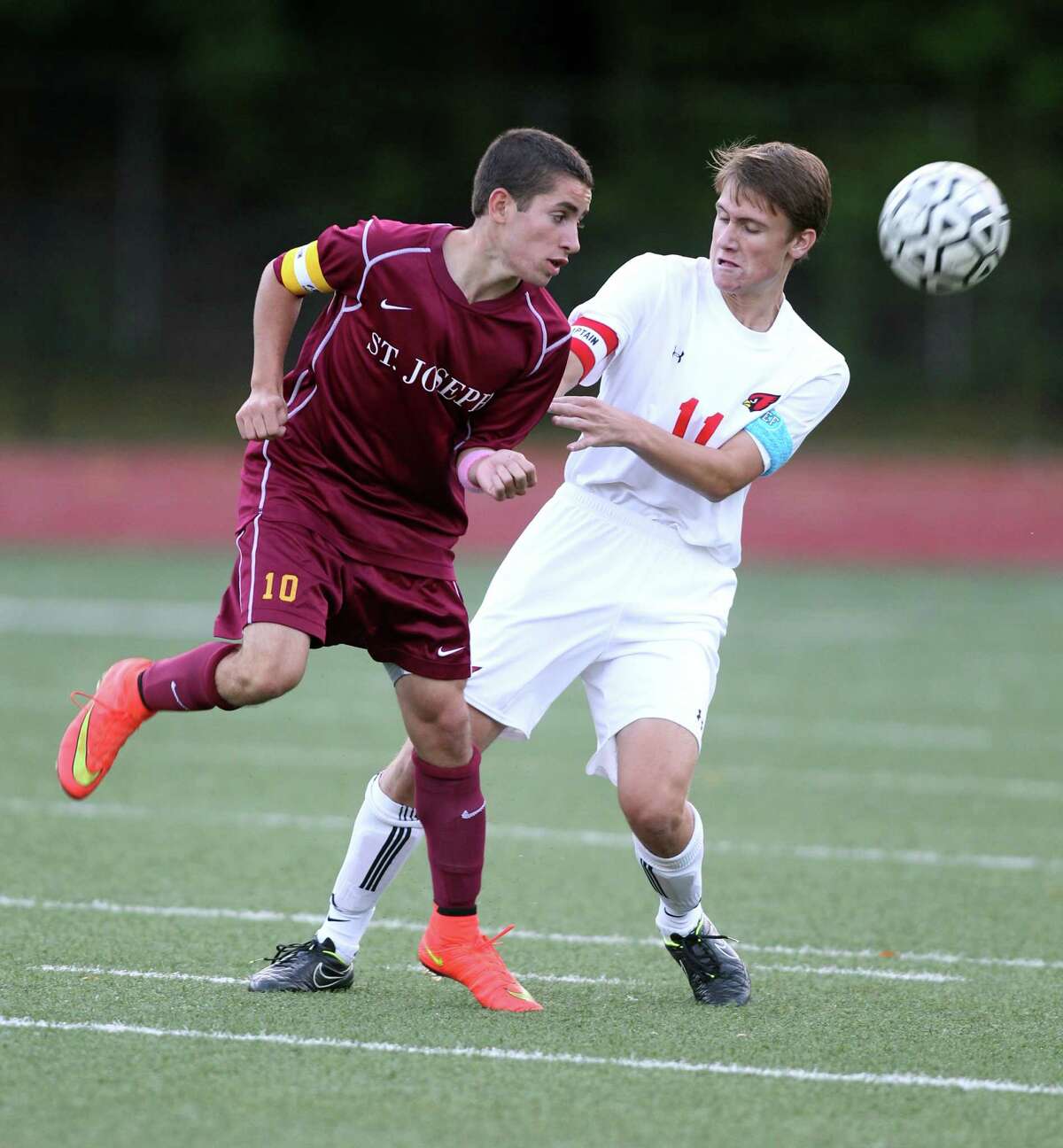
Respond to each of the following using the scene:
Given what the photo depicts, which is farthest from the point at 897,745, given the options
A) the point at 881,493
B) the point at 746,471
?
the point at 881,493

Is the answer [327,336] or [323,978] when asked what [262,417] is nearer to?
[327,336]

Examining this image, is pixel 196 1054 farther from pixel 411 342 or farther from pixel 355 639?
pixel 411 342

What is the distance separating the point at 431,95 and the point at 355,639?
18.6 metres

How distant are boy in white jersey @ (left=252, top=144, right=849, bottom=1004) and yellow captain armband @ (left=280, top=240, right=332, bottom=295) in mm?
651

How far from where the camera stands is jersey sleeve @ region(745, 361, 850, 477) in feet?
15.1

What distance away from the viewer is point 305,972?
4.49m

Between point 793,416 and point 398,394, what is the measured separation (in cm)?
110

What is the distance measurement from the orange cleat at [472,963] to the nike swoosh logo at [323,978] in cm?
22

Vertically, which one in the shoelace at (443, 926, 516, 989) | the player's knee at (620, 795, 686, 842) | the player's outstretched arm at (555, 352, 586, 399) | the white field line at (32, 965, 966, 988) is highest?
the player's outstretched arm at (555, 352, 586, 399)

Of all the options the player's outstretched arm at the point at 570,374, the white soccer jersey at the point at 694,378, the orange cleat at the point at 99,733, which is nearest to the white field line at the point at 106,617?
the orange cleat at the point at 99,733

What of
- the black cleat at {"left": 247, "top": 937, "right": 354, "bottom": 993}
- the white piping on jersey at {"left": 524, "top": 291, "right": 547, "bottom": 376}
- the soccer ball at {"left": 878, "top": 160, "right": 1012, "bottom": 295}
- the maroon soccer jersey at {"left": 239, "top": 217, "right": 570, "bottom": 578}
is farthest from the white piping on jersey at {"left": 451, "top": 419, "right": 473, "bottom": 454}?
the soccer ball at {"left": 878, "top": 160, "right": 1012, "bottom": 295}

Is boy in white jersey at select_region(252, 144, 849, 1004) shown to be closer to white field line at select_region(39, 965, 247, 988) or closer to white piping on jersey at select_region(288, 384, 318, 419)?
white field line at select_region(39, 965, 247, 988)

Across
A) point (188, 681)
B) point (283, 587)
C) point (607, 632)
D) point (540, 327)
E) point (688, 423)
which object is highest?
point (540, 327)

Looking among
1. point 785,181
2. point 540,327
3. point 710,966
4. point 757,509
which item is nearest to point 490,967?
point 710,966
